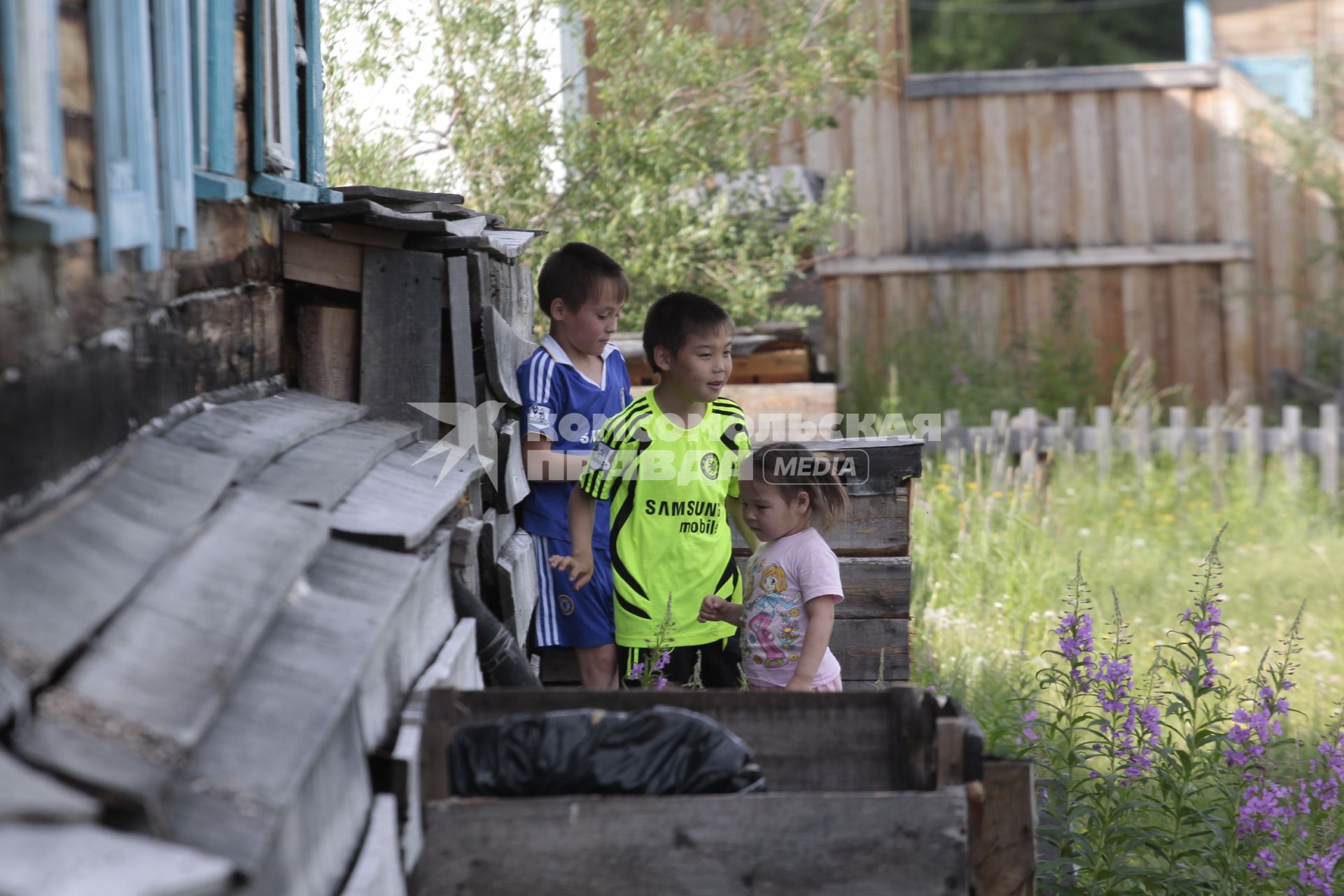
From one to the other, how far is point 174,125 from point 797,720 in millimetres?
1689

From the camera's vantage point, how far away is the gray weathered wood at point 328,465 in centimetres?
254

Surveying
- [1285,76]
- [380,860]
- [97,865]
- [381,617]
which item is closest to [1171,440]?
[1285,76]

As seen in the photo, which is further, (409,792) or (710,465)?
(710,465)

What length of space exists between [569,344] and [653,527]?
736mm

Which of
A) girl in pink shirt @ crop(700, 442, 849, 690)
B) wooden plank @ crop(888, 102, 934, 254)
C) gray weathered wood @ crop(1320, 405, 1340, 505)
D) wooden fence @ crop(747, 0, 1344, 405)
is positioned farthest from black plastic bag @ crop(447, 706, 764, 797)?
wooden plank @ crop(888, 102, 934, 254)

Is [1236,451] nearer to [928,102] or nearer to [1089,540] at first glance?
[1089,540]

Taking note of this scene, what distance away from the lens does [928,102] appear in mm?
11867

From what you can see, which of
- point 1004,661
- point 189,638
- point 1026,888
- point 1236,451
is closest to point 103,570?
point 189,638

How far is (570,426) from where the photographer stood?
4320 mm

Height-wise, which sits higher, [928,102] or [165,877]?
[928,102]

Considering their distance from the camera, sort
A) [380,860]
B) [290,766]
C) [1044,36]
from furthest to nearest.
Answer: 1. [1044,36]
2. [380,860]
3. [290,766]

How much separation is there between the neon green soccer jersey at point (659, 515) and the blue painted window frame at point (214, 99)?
4.36ft

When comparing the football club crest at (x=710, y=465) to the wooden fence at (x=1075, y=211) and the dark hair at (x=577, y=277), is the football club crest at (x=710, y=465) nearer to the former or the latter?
the dark hair at (x=577, y=277)

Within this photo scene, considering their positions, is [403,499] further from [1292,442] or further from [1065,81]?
[1065,81]
